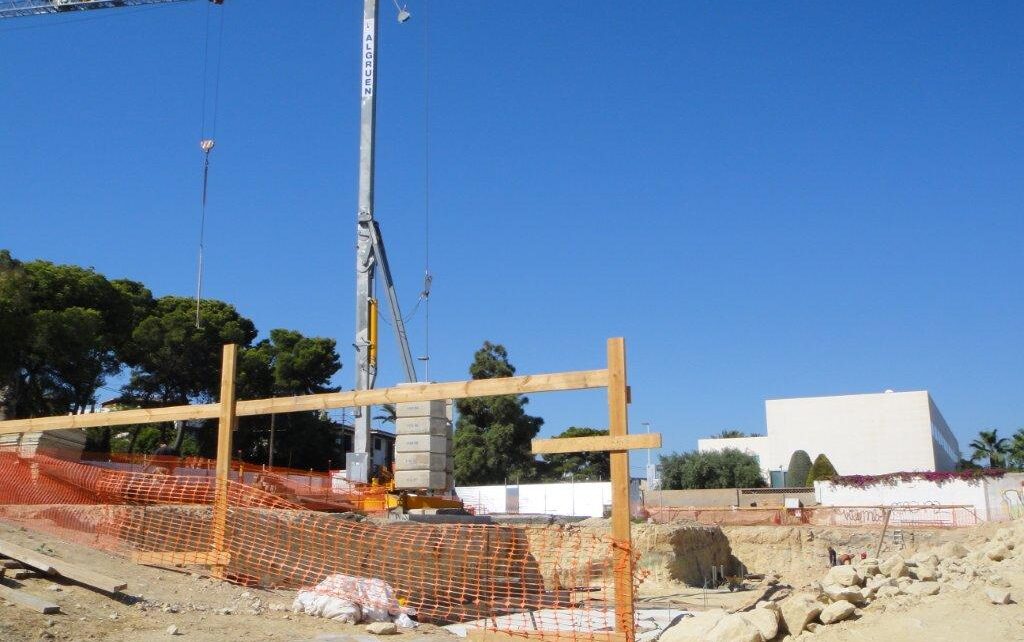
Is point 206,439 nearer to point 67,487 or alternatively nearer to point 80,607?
point 67,487

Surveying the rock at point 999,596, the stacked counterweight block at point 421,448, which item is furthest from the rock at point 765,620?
the stacked counterweight block at point 421,448

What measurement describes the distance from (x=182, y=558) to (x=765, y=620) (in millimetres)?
5693

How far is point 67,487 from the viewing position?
37.4ft

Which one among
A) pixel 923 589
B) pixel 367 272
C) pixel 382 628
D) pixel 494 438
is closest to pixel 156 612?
pixel 382 628

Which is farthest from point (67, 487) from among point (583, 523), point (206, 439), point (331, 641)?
point (206, 439)

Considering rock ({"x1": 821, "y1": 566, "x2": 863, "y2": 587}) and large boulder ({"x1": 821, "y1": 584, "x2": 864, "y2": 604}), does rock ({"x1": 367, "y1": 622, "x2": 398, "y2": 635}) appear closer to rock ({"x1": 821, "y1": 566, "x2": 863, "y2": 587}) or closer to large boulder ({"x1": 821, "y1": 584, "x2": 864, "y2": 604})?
large boulder ({"x1": 821, "y1": 584, "x2": 864, "y2": 604})

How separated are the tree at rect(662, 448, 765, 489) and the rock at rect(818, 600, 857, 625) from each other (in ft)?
147

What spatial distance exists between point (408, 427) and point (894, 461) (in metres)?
42.4

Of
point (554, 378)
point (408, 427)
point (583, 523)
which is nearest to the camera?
point (554, 378)

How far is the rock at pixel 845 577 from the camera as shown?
25.7ft

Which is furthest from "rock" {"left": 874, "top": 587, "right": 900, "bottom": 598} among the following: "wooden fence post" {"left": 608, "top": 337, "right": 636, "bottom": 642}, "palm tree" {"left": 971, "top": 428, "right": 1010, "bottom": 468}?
"palm tree" {"left": 971, "top": 428, "right": 1010, "bottom": 468}

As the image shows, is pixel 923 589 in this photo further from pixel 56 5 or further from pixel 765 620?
pixel 56 5

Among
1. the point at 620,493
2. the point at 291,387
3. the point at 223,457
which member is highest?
the point at 291,387

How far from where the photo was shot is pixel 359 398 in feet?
28.6
